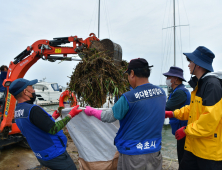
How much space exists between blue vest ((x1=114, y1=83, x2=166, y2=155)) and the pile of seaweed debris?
3.00ft

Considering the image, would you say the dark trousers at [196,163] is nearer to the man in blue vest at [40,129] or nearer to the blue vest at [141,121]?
the blue vest at [141,121]

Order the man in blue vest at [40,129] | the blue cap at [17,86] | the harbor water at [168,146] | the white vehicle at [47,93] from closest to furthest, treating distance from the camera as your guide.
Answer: the man in blue vest at [40,129] < the blue cap at [17,86] < the harbor water at [168,146] < the white vehicle at [47,93]

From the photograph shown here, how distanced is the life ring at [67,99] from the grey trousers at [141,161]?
4.53 feet

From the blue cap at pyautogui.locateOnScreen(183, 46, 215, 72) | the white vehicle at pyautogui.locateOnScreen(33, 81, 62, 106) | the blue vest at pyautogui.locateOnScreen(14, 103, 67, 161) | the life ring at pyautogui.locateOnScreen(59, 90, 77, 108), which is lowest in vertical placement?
the white vehicle at pyautogui.locateOnScreen(33, 81, 62, 106)

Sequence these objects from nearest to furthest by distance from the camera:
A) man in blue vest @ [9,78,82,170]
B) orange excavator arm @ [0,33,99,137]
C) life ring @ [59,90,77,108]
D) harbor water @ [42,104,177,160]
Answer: man in blue vest @ [9,78,82,170] → life ring @ [59,90,77,108] → orange excavator arm @ [0,33,99,137] → harbor water @ [42,104,177,160]

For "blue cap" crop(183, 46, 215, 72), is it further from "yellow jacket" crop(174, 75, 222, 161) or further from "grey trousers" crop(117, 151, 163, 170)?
"grey trousers" crop(117, 151, 163, 170)

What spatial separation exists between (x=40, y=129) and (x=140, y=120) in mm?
1273

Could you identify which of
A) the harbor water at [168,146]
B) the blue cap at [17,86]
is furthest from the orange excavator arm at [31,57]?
the blue cap at [17,86]

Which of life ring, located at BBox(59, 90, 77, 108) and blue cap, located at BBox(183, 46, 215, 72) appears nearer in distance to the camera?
blue cap, located at BBox(183, 46, 215, 72)

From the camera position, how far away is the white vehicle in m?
Answer: 19.6

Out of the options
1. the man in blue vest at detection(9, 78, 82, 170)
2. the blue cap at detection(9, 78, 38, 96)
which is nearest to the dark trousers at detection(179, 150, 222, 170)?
the man in blue vest at detection(9, 78, 82, 170)

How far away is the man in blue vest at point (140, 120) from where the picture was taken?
1.85 meters

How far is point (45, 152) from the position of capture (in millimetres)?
2111

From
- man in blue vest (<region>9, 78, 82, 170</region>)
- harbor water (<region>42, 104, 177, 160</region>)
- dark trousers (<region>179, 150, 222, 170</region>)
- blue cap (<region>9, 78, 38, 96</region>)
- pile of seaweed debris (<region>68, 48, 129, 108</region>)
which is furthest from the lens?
harbor water (<region>42, 104, 177, 160</region>)
